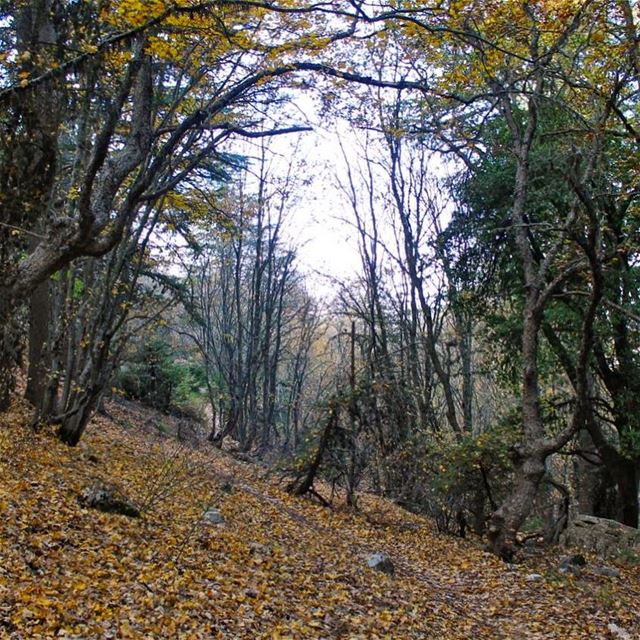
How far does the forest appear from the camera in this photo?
17.8 feet

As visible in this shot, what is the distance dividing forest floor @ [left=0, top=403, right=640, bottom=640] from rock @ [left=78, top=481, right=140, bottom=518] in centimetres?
15

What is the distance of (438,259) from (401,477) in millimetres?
4597

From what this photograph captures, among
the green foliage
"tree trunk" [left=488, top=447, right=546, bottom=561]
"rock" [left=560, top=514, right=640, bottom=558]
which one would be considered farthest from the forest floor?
the green foliage

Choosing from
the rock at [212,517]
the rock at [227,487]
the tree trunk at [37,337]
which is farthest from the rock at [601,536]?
the tree trunk at [37,337]

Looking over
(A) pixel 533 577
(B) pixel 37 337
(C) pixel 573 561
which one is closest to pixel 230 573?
(A) pixel 533 577

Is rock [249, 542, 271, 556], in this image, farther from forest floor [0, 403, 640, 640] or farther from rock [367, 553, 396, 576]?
rock [367, 553, 396, 576]

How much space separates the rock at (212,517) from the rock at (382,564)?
1.88 metres

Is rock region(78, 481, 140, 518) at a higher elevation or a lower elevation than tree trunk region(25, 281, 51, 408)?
lower

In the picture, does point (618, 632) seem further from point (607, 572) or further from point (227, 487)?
point (227, 487)

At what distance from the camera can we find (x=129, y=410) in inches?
647

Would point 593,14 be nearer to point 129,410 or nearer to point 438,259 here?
point 438,259

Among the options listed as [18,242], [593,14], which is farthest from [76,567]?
[593,14]

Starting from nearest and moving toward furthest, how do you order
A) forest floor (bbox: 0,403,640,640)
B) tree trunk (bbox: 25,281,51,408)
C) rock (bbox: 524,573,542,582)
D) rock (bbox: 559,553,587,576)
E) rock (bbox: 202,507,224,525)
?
forest floor (bbox: 0,403,640,640), rock (bbox: 202,507,224,525), rock (bbox: 524,573,542,582), rock (bbox: 559,553,587,576), tree trunk (bbox: 25,281,51,408)

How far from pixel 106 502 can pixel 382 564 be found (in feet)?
A: 11.0
